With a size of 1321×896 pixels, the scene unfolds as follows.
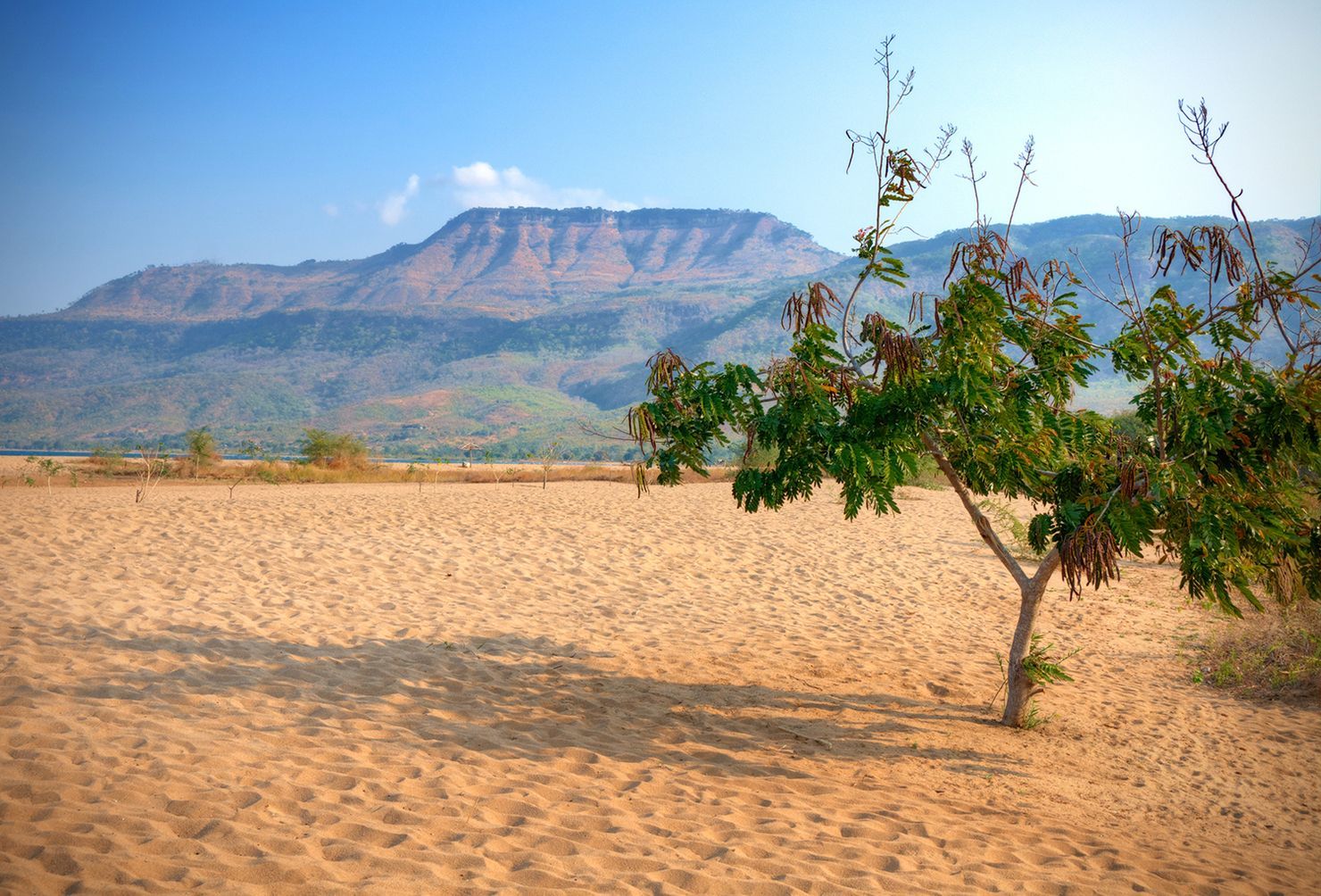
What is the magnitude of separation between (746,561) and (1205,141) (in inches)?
384

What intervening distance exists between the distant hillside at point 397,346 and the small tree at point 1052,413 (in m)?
79.9

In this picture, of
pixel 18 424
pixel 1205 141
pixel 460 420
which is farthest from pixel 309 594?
pixel 18 424

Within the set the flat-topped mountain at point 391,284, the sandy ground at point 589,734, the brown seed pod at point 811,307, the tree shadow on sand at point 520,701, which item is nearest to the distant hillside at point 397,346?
the flat-topped mountain at point 391,284

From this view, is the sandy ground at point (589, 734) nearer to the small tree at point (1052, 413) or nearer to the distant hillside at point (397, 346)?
the small tree at point (1052, 413)

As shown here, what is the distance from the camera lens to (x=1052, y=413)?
21.4ft

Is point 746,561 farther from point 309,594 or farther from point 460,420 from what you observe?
point 460,420

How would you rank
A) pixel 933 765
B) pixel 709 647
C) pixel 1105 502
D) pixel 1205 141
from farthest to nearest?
pixel 709 647, pixel 933 765, pixel 1105 502, pixel 1205 141

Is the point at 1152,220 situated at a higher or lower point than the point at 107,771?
higher

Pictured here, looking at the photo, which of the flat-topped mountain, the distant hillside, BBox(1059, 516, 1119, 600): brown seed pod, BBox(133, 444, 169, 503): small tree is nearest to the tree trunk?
BBox(1059, 516, 1119, 600): brown seed pod

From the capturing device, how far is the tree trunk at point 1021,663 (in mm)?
6672

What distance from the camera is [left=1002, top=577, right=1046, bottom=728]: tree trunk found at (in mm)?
6672

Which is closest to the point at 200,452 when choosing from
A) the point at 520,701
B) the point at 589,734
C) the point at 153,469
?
the point at 153,469

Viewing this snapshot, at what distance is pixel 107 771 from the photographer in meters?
4.71

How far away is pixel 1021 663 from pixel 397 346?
13952 cm
